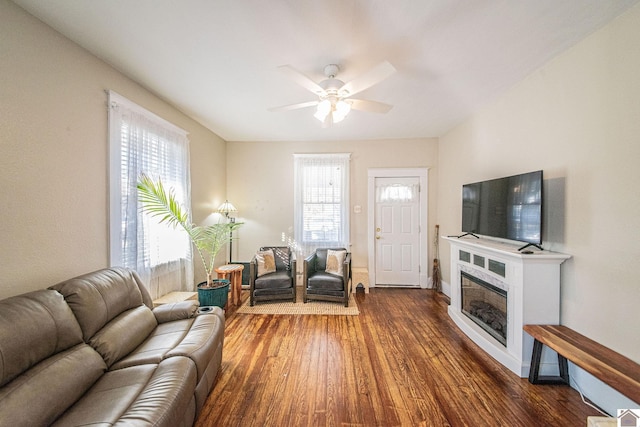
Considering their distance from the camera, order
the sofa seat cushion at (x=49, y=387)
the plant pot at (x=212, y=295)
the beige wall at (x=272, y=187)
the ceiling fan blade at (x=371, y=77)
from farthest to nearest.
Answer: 1. the beige wall at (x=272, y=187)
2. the plant pot at (x=212, y=295)
3. the ceiling fan blade at (x=371, y=77)
4. the sofa seat cushion at (x=49, y=387)

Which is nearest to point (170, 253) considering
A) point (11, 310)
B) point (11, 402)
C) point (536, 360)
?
point (11, 310)

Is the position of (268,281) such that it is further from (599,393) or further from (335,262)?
(599,393)

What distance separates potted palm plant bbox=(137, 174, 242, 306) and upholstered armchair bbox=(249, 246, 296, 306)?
0.47 m

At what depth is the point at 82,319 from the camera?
1.44m

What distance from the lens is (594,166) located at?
174 centimetres

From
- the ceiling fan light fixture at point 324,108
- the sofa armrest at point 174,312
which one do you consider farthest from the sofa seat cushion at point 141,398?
the ceiling fan light fixture at point 324,108

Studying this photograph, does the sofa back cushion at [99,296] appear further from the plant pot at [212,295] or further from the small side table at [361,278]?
the small side table at [361,278]

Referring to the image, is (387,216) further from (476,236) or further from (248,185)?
(248,185)

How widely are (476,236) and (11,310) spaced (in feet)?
13.2

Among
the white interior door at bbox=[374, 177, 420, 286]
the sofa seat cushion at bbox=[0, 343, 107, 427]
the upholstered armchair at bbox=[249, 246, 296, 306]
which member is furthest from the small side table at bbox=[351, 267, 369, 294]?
the sofa seat cushion at bbox=[0, 343, 107, 427]

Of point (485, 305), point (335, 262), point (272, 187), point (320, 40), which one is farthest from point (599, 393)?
point (272, 187)

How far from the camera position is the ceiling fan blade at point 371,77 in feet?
5.43

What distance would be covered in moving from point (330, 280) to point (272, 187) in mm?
2129

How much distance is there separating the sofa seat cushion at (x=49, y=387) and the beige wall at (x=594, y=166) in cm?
338
